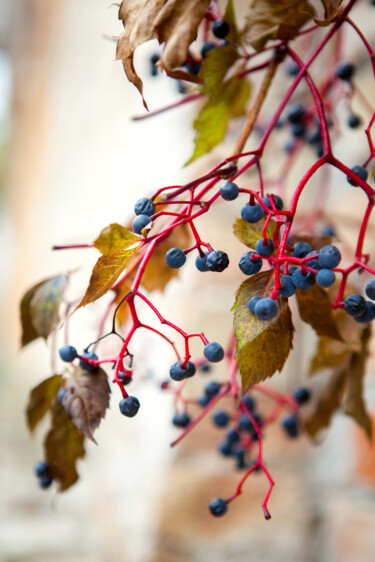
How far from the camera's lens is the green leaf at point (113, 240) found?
294 millimetres

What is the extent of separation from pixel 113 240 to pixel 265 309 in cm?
10

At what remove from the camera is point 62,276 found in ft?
1.27

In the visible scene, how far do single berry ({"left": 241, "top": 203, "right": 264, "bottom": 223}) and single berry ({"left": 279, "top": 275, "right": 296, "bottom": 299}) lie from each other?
4cm

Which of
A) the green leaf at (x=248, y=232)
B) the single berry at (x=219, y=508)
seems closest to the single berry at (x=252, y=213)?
the green leaf at (x=248, y=232)

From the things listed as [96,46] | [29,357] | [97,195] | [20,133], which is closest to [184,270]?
[97,195]

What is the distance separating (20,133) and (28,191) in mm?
675

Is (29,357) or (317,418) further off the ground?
(317,418)

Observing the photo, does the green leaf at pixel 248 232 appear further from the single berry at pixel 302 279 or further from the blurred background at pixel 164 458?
the blurred background at pixel 164 458

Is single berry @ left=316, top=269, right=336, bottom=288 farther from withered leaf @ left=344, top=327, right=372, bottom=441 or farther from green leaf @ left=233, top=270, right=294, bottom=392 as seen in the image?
withered leaf @ left=344, top=327, right=372, bottom=441

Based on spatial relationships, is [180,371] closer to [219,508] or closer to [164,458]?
[219,508]

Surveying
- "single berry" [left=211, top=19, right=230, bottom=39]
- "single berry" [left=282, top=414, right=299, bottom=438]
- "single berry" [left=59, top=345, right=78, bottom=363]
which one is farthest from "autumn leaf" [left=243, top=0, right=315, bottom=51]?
"single berry" [left=282, top=414, right=299, bottom=438]

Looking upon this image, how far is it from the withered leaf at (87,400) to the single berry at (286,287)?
0.43ft

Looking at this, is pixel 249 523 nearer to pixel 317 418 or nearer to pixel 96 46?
pixel 317 418

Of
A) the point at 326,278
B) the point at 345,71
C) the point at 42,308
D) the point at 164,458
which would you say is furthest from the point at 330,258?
the point at 164,458
